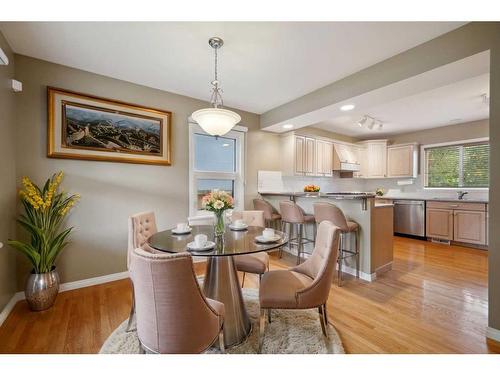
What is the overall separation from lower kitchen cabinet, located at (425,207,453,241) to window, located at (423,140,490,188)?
2.85 feet

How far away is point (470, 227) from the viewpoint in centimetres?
423

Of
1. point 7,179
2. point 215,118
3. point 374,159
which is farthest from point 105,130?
point 374,159

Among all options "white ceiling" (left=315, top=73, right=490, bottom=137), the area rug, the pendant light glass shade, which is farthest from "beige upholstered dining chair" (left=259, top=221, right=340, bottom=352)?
"white ceiling" (left=315, top=73, right=490, bottom=137)

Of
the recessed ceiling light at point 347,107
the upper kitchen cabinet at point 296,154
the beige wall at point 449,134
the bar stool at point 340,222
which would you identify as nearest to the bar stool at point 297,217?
the bar stool at point 340,222

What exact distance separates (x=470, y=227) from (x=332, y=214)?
336cm

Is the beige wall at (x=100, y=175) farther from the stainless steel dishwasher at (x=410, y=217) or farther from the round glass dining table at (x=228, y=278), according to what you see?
the stainless steel dishwasher at (x=410, y=217)

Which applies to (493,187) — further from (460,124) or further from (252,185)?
(460,124)

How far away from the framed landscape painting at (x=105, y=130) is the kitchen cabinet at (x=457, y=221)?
205 inches

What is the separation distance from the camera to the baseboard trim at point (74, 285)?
2052 millimetres

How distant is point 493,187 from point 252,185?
303cm

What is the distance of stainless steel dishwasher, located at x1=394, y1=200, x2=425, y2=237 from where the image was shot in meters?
4.90

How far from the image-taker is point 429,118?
4.46 meters

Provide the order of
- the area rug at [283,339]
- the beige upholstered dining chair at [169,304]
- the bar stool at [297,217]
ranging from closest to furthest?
the beige upholstered dining chair at [169,304], the area rug at [283,339], the bar stool at [297,217]
